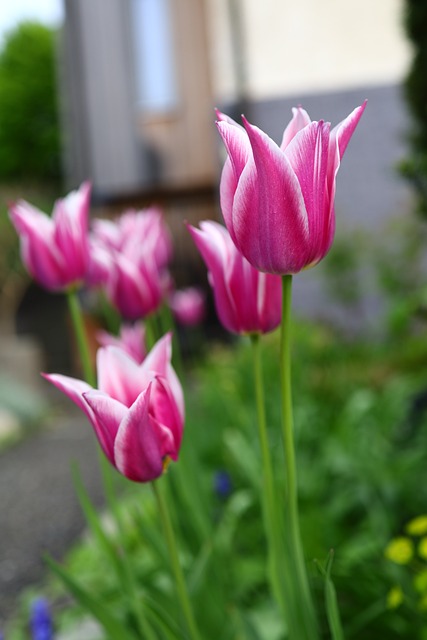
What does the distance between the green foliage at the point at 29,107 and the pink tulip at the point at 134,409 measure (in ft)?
59.0

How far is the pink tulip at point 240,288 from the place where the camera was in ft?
3.00

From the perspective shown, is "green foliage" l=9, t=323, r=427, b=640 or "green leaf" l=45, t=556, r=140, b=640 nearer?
"green leaf" l=45, t=556, r=140, b=640

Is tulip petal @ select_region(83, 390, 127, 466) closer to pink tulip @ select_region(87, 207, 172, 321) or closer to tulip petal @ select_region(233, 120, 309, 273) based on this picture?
tulip petal @ select_region(233, 120, 309, 273)

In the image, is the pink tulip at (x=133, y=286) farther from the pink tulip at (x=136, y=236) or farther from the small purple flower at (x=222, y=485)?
the small purple flower at (x=222, y=485)

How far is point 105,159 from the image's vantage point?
9.38m

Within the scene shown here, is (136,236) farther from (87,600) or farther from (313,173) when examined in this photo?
(313,173)

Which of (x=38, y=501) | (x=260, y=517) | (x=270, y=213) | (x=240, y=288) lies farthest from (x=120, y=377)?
(x=38, y=501)

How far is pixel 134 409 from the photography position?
799mm

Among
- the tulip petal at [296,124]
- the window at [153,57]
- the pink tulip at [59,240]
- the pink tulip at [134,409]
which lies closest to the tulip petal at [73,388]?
the pink tulip at [134,409]

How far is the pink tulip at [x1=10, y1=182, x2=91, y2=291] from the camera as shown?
1.36 metres

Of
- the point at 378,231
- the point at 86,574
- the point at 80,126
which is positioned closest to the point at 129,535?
the point at 86,574

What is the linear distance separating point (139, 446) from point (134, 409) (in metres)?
0.05

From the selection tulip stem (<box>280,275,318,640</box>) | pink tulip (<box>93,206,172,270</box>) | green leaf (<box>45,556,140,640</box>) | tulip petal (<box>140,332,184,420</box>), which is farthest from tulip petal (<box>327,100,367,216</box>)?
pink tulip (<box>93,206,172,270</box>)

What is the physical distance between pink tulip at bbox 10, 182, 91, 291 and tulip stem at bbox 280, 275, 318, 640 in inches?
23.9
